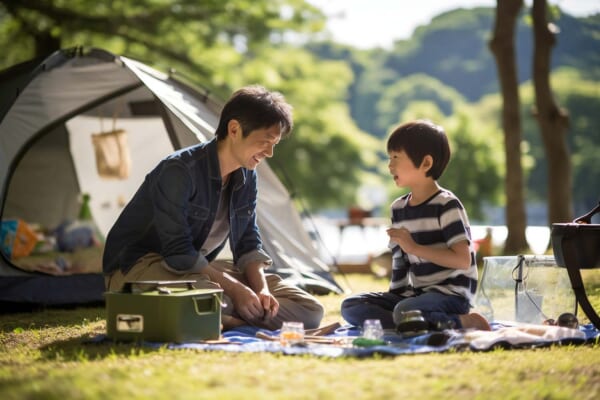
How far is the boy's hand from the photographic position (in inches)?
141

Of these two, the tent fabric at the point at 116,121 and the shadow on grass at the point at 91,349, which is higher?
the tent fabric at the point at 116,121

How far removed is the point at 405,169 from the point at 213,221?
0.86 metres

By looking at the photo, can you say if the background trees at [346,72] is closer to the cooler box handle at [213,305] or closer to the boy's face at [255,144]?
the boy's face at [255,144]

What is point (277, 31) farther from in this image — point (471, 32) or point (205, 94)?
point (471, 32)

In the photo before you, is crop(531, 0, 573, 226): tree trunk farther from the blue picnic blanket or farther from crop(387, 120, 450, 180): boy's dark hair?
the blue picnic blanket

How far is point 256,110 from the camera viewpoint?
12.0 ft

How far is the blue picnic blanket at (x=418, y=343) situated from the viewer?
3.12 metres

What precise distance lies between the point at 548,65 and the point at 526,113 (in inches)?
1509

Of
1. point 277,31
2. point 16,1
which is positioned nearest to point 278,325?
point 16,1

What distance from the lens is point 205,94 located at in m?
5.84

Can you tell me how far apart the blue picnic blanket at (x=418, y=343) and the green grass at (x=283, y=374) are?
6 cm

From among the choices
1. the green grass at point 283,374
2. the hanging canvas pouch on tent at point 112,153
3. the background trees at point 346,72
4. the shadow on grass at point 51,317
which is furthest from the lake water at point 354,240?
the green grass at point 283,374

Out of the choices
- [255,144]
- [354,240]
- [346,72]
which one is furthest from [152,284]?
[354,240]

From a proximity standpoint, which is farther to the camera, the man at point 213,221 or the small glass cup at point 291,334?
the man at point 213,221
